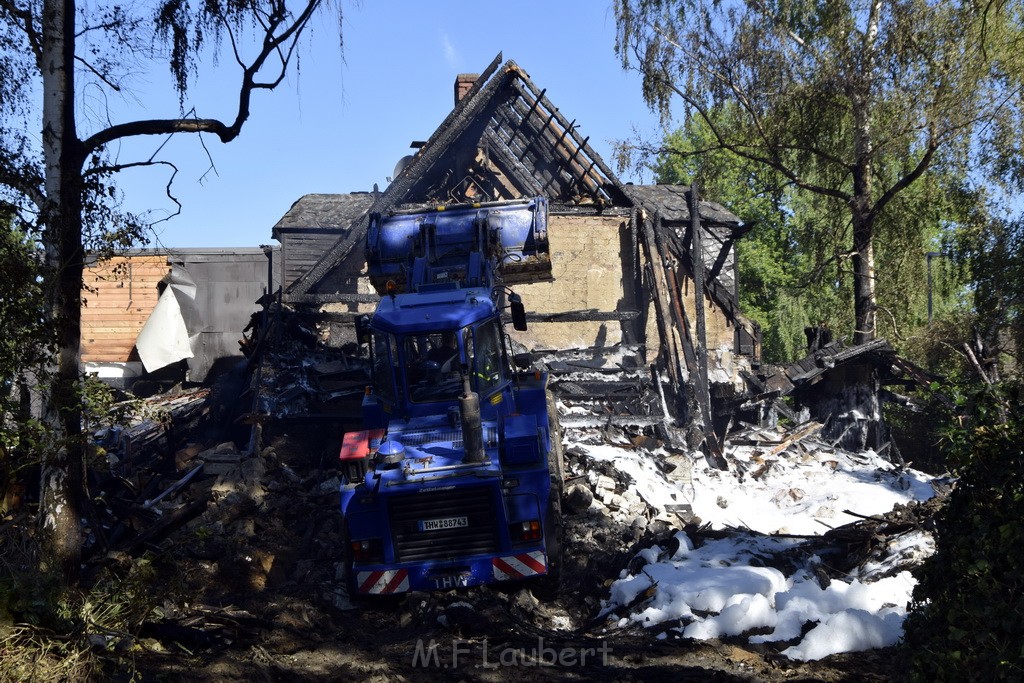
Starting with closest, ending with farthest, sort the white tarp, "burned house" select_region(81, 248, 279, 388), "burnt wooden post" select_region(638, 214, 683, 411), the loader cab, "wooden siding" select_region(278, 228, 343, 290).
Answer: the loader cab → "burnt wooden post" select_region(638, 214, 683, 411) → "wooden siding" select_region(278, 228, 343, 290) → the white tarp → "burned house" select_region(81, 248, 279, 388)

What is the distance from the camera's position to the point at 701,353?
712 inches

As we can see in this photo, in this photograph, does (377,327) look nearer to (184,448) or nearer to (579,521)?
(579,521)

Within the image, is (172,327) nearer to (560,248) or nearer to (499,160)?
(499,160)

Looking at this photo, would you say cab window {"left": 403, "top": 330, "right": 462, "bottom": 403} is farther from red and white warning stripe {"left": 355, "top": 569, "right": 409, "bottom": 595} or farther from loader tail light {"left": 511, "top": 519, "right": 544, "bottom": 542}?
red and white warning stripe {"left": 355, "top": 569, "right": 409, "bottom": 595}

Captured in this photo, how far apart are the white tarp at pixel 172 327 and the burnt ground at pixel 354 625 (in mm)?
12324

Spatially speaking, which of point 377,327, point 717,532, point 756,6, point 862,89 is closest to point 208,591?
point 377,327

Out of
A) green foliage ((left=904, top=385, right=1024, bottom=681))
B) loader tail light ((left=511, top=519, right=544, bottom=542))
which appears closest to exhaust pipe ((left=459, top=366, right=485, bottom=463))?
loader tail light ((left=511, top=519, right=544, bottom=542))

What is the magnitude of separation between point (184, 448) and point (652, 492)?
763cm

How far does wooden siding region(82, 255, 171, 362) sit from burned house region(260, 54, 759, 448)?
→ 26.4 feet

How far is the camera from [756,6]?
2144 centimetres

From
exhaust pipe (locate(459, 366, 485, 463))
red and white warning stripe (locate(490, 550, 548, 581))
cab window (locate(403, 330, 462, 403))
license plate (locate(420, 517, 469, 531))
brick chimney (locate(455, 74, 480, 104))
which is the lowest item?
red and white warning stripe (locate(490, 550, 548, 581))

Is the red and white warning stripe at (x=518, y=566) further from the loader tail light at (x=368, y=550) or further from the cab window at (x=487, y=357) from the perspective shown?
the cab window at (x=487, y=357)

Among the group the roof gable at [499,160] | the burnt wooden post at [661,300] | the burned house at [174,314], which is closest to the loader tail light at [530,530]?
the burnt wooden post at [661,300]

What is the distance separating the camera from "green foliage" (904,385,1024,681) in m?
4.70
